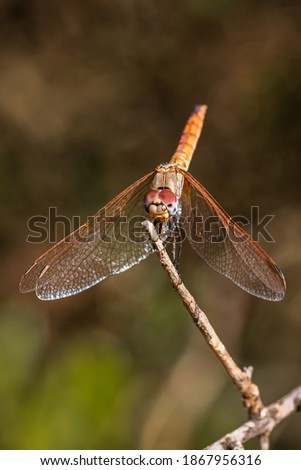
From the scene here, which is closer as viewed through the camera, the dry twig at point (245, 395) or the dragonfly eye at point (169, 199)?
the dry twig at point (245, 395)

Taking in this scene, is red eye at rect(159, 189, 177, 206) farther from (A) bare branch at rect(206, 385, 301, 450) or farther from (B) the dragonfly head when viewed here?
(A) bare branch at rect(206, 385, 301, 450)

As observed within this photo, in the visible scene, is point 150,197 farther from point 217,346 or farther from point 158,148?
point 158,148

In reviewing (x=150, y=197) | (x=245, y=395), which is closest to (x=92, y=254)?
(x=150, y=197)

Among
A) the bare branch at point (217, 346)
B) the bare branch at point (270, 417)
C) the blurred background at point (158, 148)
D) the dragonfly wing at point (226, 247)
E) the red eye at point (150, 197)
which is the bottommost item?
the bare branch at point (270, 417)

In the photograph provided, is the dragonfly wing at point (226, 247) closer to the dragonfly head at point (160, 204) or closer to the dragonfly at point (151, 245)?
the dragonfly at point (151, 245)

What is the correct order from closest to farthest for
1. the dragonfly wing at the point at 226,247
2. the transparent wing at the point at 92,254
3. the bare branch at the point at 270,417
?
the bare branch at the point at 270,417 → the dragonfly wing at the point at 226,247 → the transparent wing at the point at 92,254

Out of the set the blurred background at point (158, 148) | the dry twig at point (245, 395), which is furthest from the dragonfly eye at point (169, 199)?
the blurred background at point (158, 148)

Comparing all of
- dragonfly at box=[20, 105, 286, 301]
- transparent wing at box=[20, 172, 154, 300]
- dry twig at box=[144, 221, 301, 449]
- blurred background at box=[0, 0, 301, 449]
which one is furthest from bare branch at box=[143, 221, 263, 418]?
blurred background at box=[0, 0, 301, 449]

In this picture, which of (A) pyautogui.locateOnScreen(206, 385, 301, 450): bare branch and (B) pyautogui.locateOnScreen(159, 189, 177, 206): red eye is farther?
(B) pyautogui.locateOnScreen(159, 189, 177, 206): red eye
